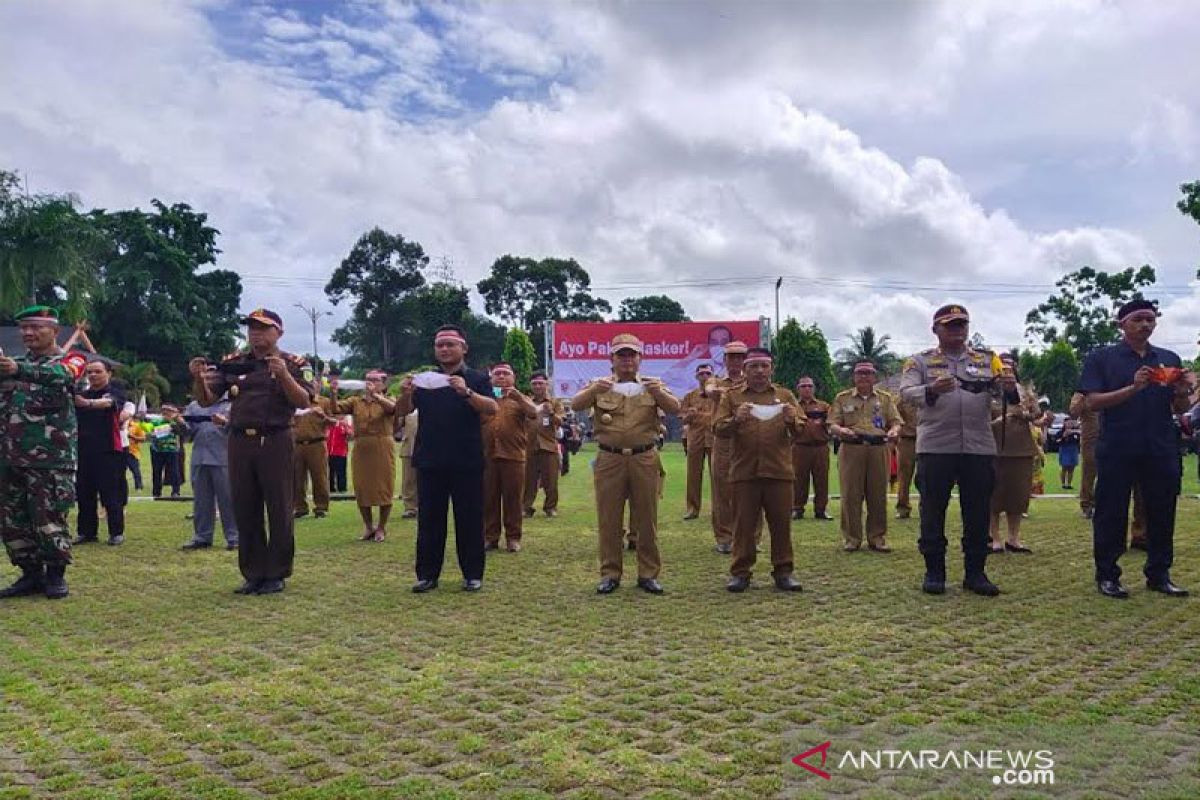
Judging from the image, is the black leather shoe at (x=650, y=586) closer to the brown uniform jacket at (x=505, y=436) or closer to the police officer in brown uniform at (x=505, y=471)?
the police officer in brown uniform at (x=505, y=471)

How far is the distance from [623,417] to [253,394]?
290 cm

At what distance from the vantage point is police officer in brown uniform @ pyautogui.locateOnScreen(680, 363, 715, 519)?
11.5m

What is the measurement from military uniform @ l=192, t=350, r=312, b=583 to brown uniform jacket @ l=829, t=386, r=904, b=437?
18.7 feet

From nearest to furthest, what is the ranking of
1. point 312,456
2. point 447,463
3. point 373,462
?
1. point 447,463
2. point 373,462
3. point 312,456

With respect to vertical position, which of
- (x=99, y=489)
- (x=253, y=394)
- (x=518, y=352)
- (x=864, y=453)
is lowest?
(x=99, y=489)

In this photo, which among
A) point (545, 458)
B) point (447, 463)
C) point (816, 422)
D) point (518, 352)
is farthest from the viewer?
point (518, 352)

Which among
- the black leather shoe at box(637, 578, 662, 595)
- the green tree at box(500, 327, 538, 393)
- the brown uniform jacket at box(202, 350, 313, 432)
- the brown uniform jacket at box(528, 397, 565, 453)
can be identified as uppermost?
the green tree at box(500, 327, 538, 393)

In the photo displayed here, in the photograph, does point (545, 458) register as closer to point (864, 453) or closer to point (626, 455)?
point (864, 453)

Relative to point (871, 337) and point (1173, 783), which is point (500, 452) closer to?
point (1173, 783)

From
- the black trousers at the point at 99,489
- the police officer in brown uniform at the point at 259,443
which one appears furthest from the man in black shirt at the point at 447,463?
the black trousers at the point at 99,489

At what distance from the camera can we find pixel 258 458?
748cm

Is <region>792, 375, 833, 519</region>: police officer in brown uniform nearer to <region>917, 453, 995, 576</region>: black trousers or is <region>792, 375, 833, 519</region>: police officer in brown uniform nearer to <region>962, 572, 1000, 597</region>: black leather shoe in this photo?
<region>917, 453, 995, 576</region>: black trousers

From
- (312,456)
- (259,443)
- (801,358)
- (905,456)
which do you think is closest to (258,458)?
(259,443)

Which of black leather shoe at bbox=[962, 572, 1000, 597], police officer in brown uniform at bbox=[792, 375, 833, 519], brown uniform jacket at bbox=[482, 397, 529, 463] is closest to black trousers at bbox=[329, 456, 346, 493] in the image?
brown uniform jacket at bbox=[482, 397, 529, 463]
